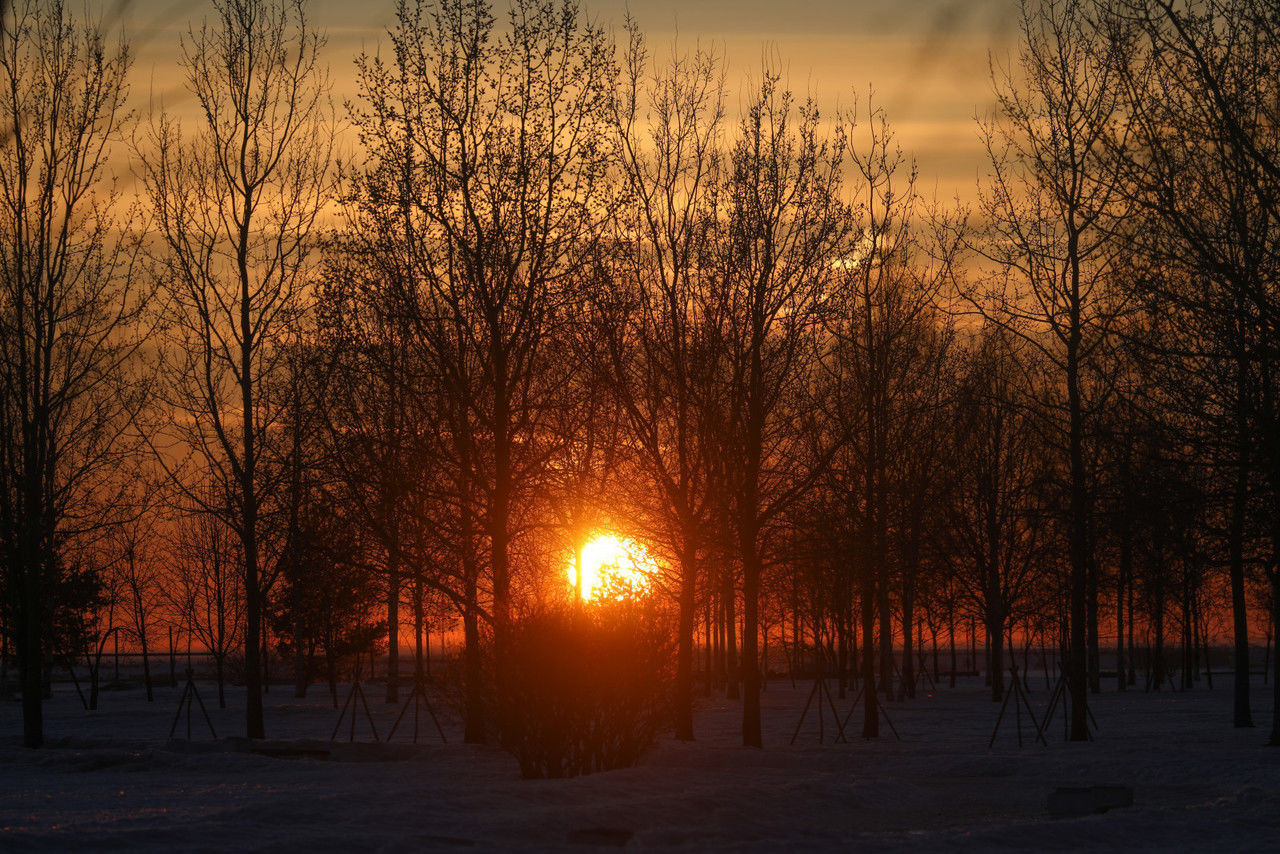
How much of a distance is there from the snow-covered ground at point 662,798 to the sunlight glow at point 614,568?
2457mm

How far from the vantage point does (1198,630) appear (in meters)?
52.3

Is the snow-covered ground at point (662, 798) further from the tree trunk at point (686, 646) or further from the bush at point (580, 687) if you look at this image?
the tree trunk at point (686, 646)

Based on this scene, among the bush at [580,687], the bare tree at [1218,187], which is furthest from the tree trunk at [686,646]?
the bare tree at [1218,187]

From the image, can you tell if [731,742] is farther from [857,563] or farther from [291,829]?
[291,829]

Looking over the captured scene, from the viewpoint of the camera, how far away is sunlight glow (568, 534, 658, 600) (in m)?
15.7

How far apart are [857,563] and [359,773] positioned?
11.1 metres

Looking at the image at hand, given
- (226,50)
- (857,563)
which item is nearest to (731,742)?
(857,563)

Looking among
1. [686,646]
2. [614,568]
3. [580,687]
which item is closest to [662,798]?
[580,687]

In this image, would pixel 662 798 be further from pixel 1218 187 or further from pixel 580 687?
pixel 1218 187

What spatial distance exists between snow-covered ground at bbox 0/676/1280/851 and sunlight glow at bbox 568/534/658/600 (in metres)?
2.46

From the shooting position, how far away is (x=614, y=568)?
1631 centimetres

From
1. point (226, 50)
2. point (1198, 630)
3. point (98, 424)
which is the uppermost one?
point (226, 50)

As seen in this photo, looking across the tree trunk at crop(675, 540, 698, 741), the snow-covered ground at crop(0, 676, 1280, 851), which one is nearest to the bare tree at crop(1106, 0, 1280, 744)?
the snow-covered ground at crop(0, 676, 1280, 851)

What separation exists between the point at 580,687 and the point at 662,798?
9.63ft
